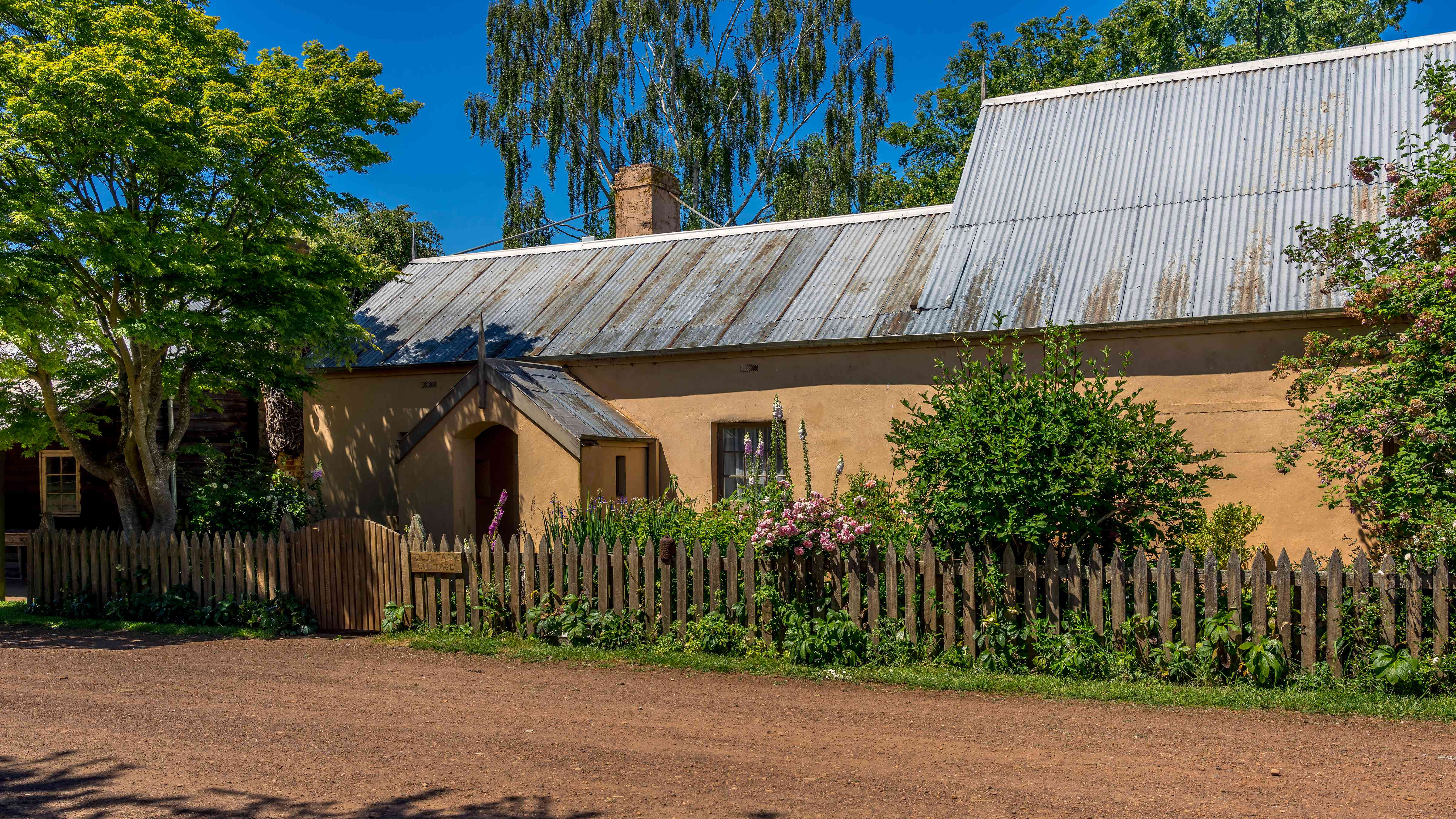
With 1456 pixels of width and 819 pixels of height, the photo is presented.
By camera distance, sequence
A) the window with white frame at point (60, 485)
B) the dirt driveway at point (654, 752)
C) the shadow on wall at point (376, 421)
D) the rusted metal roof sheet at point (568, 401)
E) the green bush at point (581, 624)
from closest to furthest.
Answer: the dirt driveway at point (654, 752)
the green bush at point (581, 624)
the rusted metal roof sheet at point (568, 401)
the shadow on wall at point (376, 421)
the window with white frame at point (60, 485)

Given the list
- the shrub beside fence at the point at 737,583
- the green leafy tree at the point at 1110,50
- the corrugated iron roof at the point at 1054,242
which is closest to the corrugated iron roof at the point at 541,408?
the corrugated iron roof at the point at 1054,242

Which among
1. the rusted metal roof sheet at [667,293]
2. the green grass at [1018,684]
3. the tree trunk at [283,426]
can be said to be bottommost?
the green grass at [1018,684]

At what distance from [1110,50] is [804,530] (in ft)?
72.6

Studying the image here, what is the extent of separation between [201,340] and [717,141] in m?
20.2

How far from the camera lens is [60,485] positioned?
57.9 ft

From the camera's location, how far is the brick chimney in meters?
20.2

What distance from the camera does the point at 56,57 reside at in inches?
461

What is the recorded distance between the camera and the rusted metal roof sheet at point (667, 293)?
567 inches

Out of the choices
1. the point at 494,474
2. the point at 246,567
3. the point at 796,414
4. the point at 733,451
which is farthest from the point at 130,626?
the point at 796,414

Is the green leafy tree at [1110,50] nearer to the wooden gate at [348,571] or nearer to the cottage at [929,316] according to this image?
the cottage at [929,316]

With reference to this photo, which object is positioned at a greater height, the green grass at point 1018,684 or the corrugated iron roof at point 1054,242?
the corrugated iron roof at point 1054,242

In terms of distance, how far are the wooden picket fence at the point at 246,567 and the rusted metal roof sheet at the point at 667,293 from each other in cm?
377

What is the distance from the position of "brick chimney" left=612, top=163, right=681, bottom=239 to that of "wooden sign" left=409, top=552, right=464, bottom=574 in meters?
10.7

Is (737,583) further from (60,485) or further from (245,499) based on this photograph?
(60,485)
